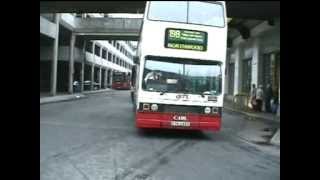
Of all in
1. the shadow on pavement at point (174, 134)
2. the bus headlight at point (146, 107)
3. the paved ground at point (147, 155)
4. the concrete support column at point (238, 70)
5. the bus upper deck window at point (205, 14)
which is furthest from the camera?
the concrete support column at point (238, 70)

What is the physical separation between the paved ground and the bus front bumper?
0.40 meters

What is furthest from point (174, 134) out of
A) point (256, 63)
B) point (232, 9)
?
point (256, 63)

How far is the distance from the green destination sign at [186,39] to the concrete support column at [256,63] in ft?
54.7

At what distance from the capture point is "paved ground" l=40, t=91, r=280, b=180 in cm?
848

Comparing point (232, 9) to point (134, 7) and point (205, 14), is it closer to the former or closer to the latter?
point (134, 7)

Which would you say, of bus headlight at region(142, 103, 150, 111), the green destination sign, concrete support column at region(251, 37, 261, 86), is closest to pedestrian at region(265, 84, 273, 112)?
concrete support column at region(251, 37, 261, 86)

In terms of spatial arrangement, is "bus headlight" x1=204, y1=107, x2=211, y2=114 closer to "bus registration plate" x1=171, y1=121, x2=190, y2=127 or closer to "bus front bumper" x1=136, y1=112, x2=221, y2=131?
"bus front bumper" x1=136, y1=112, x2=221, y2=131

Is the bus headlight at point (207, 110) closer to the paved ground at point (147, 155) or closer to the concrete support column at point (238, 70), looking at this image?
the paved ground at point (147, 155)

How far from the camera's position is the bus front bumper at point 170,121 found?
1366 centimetres

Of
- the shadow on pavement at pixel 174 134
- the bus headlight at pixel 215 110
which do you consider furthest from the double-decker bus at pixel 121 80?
the bus headlight at pixel 215 110
